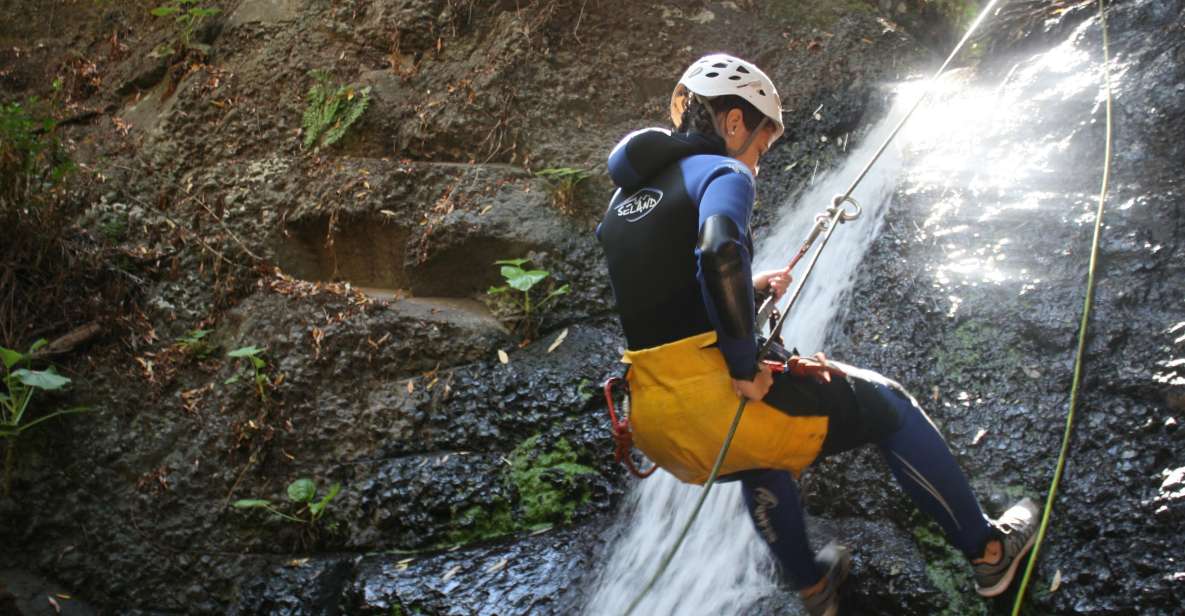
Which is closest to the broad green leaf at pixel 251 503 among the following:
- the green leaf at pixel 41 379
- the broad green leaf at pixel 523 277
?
the green leaf at pixel 41 379

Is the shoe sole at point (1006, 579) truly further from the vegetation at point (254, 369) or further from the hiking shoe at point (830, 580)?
the vegetation at point (254, 369)

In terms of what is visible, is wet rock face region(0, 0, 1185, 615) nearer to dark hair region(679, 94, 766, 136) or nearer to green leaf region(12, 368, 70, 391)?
green leaf region(12, 368, 70, 391)

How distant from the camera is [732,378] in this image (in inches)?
111

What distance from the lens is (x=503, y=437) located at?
498 centimetres

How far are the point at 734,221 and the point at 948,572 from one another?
177 centimetres

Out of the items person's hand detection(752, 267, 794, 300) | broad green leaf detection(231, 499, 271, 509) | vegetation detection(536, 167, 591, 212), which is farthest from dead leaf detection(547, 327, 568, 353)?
person's hand detection(752, 267, 794, 300)

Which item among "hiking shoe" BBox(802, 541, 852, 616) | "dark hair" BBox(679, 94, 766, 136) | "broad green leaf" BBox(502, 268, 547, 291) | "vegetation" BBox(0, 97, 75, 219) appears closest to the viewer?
"dark hair" BBox(679, 94, 766, 136)

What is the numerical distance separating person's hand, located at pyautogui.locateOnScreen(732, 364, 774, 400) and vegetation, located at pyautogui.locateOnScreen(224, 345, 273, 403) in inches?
139

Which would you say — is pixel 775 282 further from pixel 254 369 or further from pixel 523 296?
pixel 254 369

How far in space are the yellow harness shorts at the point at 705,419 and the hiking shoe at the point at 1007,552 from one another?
0.76 meters

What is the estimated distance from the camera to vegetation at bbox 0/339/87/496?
17.0 ft

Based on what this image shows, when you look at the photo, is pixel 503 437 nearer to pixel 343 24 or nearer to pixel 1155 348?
pixel 1155 348

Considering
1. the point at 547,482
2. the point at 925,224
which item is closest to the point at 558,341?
the point at 547,482

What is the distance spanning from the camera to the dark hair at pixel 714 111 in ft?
Result: 10.1
